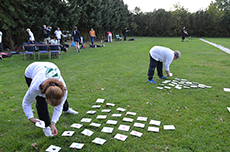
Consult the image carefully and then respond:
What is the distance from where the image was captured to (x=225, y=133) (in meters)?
3.28

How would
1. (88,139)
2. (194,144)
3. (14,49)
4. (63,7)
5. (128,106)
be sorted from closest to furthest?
(194,144) → (88,139) → (128,106) → (14,49) → (63,7)

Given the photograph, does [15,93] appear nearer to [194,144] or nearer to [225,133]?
[194,144]

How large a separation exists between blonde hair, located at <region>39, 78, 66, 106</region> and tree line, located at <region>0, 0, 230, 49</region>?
14185 mm


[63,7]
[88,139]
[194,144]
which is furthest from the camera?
[63,7]

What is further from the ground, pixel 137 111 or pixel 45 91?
pixel 45 91

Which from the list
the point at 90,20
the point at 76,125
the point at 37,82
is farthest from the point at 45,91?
the point at 90,20

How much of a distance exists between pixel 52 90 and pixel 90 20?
2303cm

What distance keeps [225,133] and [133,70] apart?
5307 millimetres

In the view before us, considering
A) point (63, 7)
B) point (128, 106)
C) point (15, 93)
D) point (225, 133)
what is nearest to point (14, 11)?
point (63, 7)

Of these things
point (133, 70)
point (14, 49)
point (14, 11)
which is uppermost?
point (14, 11)

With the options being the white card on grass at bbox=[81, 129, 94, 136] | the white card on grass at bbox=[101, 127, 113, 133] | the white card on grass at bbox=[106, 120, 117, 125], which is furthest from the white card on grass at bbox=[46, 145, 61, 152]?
the white card on grass at bbox=[106, 120, 117, 125]

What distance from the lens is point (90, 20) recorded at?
23.6m

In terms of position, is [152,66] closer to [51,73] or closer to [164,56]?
[164,56]

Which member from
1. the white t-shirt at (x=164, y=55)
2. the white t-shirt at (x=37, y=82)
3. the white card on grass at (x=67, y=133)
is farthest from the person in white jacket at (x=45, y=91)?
the white t-shirt at (x=164, y=55)
